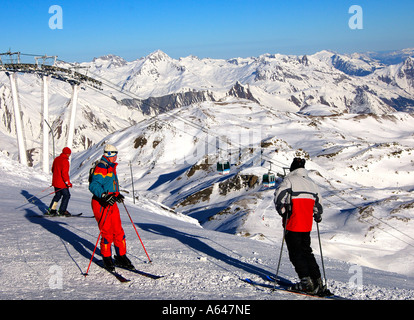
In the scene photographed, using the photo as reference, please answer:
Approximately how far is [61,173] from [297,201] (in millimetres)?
10127

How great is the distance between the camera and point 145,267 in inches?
381

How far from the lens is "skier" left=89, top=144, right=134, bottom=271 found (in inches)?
350

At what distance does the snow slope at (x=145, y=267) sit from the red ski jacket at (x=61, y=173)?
1.39 m

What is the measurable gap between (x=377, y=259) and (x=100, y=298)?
28.6 m

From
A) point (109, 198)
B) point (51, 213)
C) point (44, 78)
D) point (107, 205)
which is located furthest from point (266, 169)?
point (109, 198)

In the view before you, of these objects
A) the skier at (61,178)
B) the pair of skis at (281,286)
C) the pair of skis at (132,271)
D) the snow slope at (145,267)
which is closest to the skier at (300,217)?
the pair of skis at (281,286)

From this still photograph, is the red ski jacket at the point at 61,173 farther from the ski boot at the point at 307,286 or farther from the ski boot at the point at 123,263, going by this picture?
the ski boot at the point at 307,286

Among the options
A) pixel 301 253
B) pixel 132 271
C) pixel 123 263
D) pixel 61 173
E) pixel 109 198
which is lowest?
pixel 132 271

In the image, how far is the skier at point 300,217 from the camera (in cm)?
819

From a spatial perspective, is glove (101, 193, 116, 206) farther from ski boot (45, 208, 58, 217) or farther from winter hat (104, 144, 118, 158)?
ski boot (45, 208, 58, 217)

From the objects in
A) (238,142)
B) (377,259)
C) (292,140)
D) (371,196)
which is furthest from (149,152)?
(377,259)

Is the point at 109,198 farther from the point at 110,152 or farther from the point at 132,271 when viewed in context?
the point at 132,271

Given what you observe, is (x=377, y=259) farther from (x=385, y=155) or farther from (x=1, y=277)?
(x=385, y=155)
